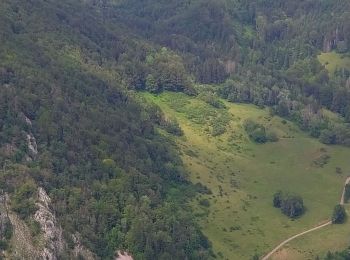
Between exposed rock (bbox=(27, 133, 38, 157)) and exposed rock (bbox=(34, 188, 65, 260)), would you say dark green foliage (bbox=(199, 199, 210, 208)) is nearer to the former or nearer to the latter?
exposed rock (bbox=(27, 133, 38, 157))

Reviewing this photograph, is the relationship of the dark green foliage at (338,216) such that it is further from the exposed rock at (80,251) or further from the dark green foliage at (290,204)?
the exposed rock at (80,251)

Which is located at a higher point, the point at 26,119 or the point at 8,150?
the point at 8,150

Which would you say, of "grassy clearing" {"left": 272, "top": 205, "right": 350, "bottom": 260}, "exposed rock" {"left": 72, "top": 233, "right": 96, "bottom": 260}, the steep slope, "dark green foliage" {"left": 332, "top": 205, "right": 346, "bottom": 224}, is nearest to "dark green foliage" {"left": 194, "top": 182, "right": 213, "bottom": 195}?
the steep slope

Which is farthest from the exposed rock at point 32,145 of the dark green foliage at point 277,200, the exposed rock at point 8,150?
the dark green foliage at point 277,200

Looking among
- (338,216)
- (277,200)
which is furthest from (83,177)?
(338,216)

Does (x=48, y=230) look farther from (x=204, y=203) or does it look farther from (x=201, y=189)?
(x=201, y=189)

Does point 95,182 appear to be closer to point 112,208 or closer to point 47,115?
point 112,208

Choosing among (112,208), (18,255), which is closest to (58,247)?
(18,255)
